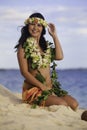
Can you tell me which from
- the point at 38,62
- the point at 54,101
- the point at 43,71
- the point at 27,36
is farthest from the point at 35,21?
the point at 54,101

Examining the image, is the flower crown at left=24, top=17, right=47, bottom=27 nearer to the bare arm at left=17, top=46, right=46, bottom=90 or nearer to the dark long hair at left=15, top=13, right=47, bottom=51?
the dark long hair at left=15, top=13, right=47, bottom=51

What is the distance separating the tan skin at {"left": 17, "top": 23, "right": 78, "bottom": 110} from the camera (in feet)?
20.9

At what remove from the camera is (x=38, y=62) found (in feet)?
21.3

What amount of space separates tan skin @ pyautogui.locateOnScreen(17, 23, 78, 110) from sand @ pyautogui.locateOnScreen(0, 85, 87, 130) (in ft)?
0.58

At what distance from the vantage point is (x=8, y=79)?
63.2 feet

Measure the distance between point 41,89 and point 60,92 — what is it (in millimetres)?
364

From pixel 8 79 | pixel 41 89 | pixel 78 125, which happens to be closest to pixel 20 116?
pixel 78 125

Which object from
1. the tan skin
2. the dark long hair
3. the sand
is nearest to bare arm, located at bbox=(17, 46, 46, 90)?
the tan skin

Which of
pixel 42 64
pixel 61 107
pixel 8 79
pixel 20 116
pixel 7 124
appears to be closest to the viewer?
pixel 7 124

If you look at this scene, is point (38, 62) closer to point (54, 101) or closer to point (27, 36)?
point (27, 36)

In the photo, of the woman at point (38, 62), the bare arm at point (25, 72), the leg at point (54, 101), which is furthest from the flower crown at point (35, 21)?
the leg at point (54, 101)

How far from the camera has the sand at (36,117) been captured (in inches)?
198

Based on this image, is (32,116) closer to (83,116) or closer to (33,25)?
(83,116)

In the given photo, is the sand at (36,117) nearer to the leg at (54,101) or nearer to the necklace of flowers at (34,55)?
the leg at (54,101)
